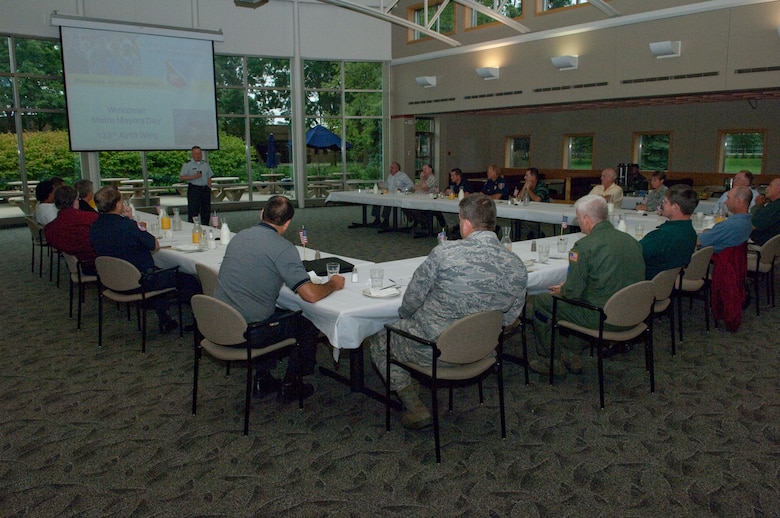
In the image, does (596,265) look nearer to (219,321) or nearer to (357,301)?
(357,301)

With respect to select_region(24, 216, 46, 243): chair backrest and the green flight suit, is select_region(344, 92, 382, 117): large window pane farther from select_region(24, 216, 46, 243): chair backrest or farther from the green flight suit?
the green flight suit

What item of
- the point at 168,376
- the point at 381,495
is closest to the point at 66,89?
the point at 168,376

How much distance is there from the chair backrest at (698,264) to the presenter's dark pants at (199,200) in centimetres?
848

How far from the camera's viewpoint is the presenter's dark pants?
11.0 m

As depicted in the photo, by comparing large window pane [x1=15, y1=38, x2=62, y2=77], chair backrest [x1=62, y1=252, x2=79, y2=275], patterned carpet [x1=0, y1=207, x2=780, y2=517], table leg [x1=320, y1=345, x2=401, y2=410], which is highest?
large window pane [x1=15, y1=38, x2=62, y2=77]

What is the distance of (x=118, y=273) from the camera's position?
15.1 feet

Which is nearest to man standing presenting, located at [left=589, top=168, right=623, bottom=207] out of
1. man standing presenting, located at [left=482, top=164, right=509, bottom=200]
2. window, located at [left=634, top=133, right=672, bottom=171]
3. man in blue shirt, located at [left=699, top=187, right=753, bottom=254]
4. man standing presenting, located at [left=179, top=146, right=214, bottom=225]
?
man standing presenting, located at [left=482, top=164, right=509, bottom=200]

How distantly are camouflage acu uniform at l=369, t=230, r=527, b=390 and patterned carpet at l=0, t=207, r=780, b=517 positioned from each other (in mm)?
676

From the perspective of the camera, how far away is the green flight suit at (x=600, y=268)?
3770 mm

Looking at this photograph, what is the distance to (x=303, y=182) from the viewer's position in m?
16.0

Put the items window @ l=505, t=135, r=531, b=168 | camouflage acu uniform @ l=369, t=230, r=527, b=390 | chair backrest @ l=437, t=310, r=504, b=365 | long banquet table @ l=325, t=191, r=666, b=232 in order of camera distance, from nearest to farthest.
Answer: chair backrest @ l=437, t=310, r=504, b=365 < camouflage acu uniform @ l=369, t=230, r=527, b=390 < long banquet table @ l=325, t=191, r=666, b=232 < window @ l=505, t=135, r=531, b=168

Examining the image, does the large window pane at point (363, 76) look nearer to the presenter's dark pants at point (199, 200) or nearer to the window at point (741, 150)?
the presenter's dark pants at point (199, 200)

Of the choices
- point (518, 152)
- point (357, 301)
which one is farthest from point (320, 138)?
point (357, 301)

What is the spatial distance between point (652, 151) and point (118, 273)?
14.2 m
